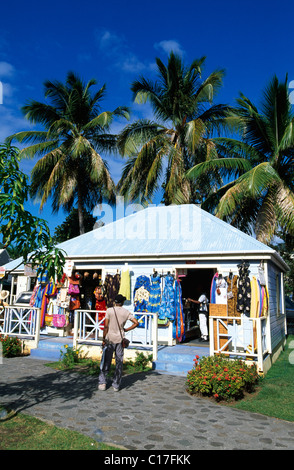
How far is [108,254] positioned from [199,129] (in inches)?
382

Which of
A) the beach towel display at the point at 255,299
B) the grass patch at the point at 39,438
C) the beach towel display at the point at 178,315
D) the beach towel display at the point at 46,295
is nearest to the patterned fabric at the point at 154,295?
the beach towel display at the point at 178,315

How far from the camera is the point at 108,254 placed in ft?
39.4

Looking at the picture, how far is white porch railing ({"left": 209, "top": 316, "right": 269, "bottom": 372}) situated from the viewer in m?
8.56

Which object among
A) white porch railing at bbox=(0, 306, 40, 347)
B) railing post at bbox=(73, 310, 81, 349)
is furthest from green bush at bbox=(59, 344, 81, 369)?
white porch railing at bbox=(0, 306, 40, 347)

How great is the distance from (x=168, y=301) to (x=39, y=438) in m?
6.53

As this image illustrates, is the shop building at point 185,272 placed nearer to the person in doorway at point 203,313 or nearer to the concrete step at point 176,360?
the person in doorway at point 203,313

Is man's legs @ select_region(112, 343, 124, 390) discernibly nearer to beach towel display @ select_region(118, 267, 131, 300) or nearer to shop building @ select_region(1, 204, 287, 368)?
shop building @ select_region(1, 204, 287, 368)

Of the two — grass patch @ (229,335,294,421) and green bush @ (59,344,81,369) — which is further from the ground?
green bush @ (59,344,81,369)

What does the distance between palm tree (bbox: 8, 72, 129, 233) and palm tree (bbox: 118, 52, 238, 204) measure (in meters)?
2.10

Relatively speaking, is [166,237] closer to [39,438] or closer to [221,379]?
[221,379]

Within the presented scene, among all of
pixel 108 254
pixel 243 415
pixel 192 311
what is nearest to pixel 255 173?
pixel 192 311

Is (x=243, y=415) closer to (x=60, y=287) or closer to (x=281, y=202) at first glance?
(x=60, y=287)

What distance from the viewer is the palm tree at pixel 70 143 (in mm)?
21064

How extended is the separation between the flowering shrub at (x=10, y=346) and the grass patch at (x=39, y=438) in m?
6.02
